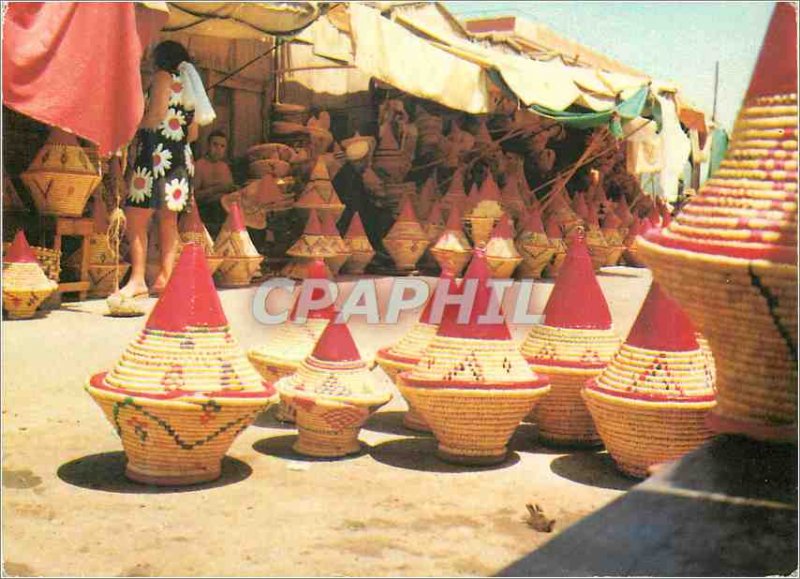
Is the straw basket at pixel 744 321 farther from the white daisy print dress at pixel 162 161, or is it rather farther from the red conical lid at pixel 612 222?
the red conical lid at pixel 612 222

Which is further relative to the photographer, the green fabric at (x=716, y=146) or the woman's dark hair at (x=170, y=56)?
the green fabric at (x=716, y=146)

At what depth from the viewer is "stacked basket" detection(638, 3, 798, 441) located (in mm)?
1545

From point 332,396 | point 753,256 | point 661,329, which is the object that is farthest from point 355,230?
point 753,256

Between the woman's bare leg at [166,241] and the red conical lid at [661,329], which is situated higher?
the red conical lid at [661,329]

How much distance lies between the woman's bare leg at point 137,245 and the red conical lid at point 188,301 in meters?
3.72

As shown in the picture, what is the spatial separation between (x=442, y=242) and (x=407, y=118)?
2.04 metres

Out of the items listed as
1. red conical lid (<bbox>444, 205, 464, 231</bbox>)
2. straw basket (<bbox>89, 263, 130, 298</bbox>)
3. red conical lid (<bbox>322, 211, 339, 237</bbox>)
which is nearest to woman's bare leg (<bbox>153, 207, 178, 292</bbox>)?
straw basket (<bbox>89, 263, 130, 298</bbox>)

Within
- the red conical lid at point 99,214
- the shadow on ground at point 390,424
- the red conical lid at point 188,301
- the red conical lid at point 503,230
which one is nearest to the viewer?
the red conical lid at point 188,301

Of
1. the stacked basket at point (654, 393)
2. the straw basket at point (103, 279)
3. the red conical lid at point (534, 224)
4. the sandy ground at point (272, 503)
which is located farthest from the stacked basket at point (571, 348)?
the red conical lid at point (534, 224)

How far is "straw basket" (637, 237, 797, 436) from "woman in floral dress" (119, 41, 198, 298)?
6.27 meters

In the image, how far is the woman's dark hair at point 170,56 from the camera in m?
7.65

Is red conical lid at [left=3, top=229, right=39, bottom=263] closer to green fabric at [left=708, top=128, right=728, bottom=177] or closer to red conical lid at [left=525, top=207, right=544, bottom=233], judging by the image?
red conical lid at [left=525, top=207, right=544, bottom=233]

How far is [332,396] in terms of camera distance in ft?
13.1

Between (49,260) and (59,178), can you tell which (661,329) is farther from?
(59,178)
